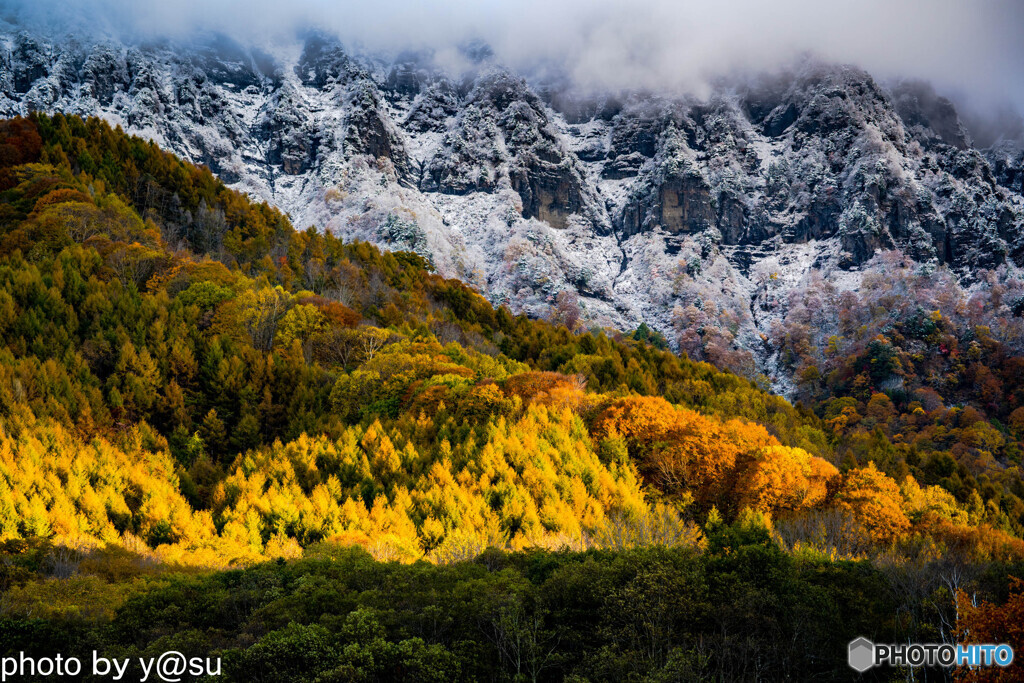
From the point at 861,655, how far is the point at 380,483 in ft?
76.8

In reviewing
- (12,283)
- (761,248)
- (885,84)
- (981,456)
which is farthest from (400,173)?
(885,84)

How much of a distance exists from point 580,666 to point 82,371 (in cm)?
3604

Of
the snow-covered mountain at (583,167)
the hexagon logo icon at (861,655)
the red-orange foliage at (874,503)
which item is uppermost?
the snow-covered mountain at (583,167)

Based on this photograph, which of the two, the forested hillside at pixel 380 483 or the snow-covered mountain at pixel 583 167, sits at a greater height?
the snow-covered mountain at pixel 583 167

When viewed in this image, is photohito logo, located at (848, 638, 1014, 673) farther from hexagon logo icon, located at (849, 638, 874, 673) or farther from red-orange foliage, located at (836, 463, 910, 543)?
red-orange foliage, located at (836, 463, 910, 543)

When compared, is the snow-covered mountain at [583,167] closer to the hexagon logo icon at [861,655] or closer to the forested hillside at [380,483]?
the forested hillside at [380,483]

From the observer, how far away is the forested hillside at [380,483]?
1434 centimetres

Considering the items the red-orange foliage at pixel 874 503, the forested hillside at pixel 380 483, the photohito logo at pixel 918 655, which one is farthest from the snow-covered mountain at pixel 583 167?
the photohito logo at pixel 918 655

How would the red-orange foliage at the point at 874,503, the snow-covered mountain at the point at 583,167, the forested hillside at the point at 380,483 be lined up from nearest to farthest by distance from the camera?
the forested hillside at the point at 380,483
the red-orange foliage at the point at 874,503
the snow-covered mountain at the point at 583,167

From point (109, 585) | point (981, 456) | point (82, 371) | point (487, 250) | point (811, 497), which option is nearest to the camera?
point (109, 585)

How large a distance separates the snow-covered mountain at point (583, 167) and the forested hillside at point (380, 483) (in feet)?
218

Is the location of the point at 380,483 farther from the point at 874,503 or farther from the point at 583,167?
the point at 583,167

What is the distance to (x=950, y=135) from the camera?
187500 millimetres

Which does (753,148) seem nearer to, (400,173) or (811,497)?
(400,173)
